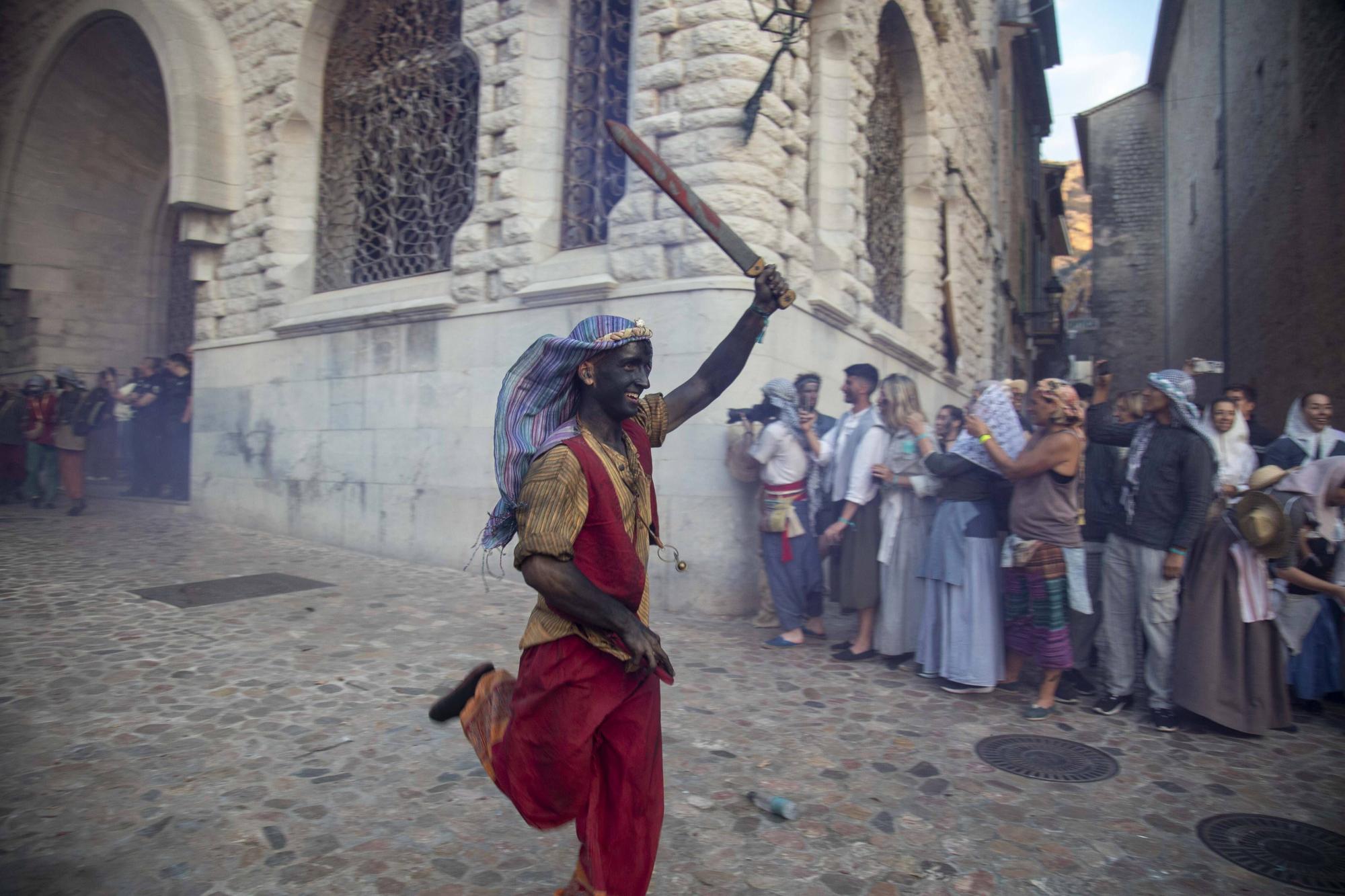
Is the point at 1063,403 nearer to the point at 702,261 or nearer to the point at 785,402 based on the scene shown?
the point at 785,402

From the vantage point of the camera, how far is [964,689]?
500 centimetres

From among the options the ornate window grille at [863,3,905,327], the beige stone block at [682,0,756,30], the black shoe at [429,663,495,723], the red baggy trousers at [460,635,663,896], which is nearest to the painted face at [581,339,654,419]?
the red baggy trousers at [460,635,663,896]

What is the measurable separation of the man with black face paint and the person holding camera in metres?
3.68

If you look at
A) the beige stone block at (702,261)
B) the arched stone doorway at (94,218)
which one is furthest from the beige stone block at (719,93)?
the arched stone doorway at (94,218)

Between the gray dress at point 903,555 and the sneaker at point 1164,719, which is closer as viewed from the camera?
the sneaker at point 1164,719

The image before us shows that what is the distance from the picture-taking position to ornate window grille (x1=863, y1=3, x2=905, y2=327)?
9.98 meters

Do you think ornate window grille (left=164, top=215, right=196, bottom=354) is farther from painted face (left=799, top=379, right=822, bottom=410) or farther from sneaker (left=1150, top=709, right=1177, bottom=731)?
sneaker (left=1150, top=709, right=1177, bottom=731)

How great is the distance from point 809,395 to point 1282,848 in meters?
4.00

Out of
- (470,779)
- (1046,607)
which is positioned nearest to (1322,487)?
(1046,607)

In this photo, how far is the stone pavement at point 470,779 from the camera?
2.74 metres

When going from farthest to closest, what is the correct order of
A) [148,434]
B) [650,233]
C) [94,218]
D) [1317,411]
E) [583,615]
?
[94,218]
[148,434]
[650,233]
[1317,411]
[583,615]

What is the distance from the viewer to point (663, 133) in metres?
6.89

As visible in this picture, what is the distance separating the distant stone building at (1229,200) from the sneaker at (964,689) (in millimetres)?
7368

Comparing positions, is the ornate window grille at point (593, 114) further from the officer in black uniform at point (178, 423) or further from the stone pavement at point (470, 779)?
the officer in black uniform at point (178, 423)
